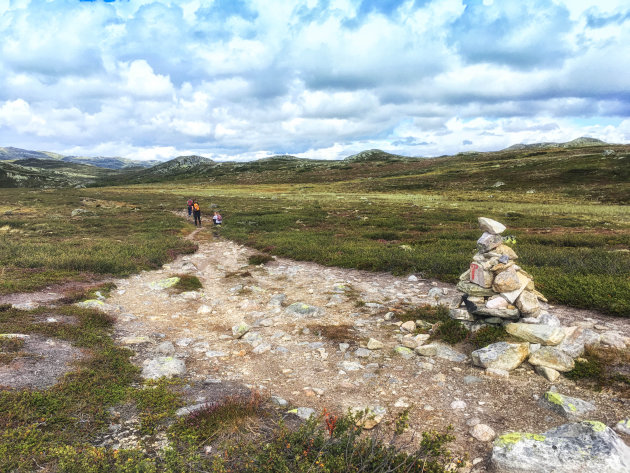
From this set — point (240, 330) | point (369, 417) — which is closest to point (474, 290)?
point (369, 417)

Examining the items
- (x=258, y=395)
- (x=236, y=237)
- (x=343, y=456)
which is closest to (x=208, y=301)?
(x=258, y=395)

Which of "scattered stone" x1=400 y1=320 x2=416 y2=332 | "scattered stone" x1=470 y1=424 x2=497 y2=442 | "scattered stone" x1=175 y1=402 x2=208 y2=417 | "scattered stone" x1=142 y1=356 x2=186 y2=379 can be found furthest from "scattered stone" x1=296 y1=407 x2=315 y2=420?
"scattered stone" x1=400 y1=320 x2=416 y2=332

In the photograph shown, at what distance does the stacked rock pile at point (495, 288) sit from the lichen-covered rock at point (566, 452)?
3560 millimetres

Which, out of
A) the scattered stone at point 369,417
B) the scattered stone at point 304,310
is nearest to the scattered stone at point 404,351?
the scattered stone at point 369,417

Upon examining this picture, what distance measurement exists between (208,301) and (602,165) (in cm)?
9298

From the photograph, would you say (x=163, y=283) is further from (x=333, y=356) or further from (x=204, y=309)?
(x=333, y=356)

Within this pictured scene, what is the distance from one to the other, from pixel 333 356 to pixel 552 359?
14.9ft

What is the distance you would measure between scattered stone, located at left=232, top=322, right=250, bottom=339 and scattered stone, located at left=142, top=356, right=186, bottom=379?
1.96 metres

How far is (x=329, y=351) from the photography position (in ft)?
26.3

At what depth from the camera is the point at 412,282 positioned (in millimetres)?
13156

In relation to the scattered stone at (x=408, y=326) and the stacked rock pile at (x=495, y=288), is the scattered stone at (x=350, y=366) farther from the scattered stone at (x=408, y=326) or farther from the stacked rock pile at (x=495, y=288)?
the stacked rock pile at (x=495, y=288)

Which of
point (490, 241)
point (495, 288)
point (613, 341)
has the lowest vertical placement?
point (613, 341)

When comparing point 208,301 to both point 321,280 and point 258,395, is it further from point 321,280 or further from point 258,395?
point 258,395

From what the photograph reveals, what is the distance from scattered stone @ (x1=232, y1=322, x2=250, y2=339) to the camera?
9.17 meters
